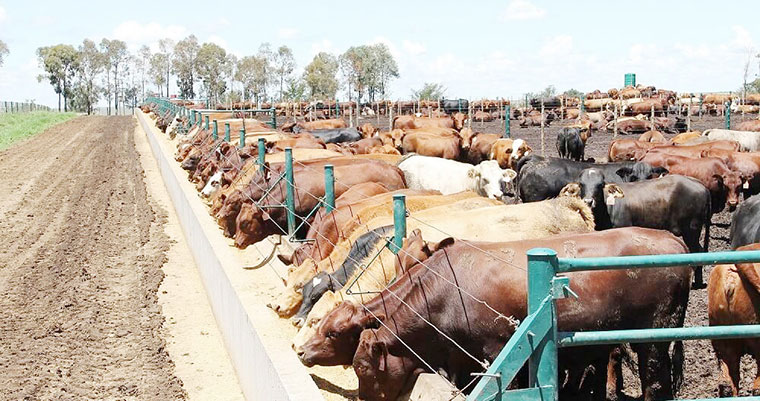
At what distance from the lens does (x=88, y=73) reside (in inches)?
4818

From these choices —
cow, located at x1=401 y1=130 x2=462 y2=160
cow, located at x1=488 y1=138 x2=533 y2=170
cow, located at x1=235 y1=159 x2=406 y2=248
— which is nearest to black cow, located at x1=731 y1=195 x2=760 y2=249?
cow, located at x1=235 y1=159 x2=406 y2=248

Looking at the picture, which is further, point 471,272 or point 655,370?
point 655,370

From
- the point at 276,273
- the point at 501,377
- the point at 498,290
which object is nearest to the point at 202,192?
the point at 276,273

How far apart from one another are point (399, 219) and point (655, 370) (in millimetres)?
2317

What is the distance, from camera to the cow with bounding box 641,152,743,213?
15.4 metres

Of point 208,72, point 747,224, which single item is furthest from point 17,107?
point 747,224

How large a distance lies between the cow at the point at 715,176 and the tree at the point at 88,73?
350ft

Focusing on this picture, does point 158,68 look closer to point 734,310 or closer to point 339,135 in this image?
point 339,135

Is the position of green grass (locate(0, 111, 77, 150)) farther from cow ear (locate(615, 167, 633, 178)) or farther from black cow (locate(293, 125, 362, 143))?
cow ear (locate(615, 167, 633, 178))

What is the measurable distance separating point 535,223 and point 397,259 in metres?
2.08

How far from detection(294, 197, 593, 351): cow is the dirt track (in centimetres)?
172

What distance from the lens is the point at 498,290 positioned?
6008mm

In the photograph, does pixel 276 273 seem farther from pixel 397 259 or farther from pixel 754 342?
pixel 754 342

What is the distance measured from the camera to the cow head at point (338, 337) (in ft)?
20.7
